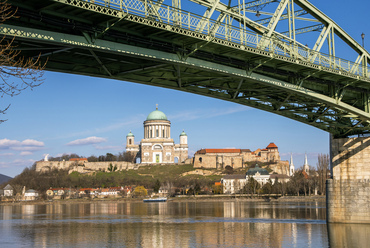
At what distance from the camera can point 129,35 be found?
17.9 m

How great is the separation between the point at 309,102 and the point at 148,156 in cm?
14092

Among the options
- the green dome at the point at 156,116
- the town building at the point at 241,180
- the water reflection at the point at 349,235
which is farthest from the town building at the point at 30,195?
the water reflection at the point at 349,235

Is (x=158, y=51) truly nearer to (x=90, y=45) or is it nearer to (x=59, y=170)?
(x=90, y=45)

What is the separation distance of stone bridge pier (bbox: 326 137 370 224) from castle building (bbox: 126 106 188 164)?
134 metres

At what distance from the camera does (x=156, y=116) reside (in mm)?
173375

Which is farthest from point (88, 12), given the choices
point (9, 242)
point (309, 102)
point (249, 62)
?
point (9, 242)

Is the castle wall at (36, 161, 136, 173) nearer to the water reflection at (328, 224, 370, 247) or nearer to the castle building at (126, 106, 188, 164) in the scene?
the castle building at (126, 106, 188, 164)

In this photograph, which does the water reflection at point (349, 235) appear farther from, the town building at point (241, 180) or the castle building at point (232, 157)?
the castle building at point (232, 157)

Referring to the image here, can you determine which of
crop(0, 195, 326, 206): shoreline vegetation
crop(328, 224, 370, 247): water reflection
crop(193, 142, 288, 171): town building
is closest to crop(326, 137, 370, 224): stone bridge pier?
crop(328, 224, 370, 247): water reflection

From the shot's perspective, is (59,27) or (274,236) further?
(274,236)

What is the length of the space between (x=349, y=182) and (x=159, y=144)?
446 ft

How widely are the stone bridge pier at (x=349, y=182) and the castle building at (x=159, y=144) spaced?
13404cm

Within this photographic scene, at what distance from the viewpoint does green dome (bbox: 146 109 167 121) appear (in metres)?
173

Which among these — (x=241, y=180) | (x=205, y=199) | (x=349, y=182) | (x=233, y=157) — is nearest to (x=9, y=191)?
(x=205, y=199)
